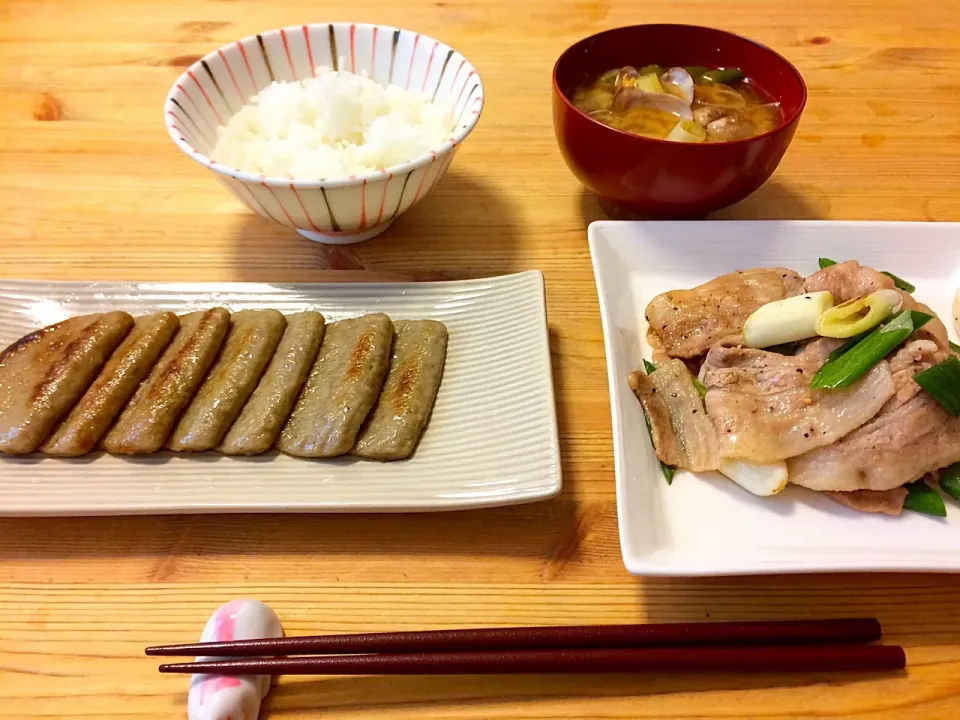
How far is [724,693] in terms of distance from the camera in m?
1.38

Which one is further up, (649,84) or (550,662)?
(649,84)

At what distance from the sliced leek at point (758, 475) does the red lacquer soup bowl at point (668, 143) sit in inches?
36.1

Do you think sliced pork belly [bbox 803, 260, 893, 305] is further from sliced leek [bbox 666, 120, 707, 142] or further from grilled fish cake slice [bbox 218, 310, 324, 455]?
grilled fish cake slice [bbox 218, 310, 324, 455]

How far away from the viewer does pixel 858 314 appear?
167 cm

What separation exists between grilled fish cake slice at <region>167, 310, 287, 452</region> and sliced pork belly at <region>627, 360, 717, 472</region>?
3.30ft

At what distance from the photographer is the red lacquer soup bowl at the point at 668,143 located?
1986mm

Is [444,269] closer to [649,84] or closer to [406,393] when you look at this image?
[406,393]

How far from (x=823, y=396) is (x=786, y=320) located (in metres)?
0.22

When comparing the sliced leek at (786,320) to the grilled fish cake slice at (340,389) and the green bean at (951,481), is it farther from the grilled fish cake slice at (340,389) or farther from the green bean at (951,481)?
the grilled fish cake slice at (340,389)

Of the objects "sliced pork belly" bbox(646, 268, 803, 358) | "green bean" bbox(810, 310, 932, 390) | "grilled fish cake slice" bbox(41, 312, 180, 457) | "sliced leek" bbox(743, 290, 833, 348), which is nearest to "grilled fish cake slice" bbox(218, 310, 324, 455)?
"grilled fish cake slice" bbox(41, 312, 180, 457)

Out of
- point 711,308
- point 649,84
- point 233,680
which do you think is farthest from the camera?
point 649,84

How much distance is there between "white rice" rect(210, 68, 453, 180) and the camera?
2.10 meters

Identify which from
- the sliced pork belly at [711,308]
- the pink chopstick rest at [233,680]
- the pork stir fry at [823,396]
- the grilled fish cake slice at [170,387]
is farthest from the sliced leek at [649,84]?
the pink chopstick rest at [233,680]

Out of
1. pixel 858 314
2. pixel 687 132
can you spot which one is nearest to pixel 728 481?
pixel 858 314
